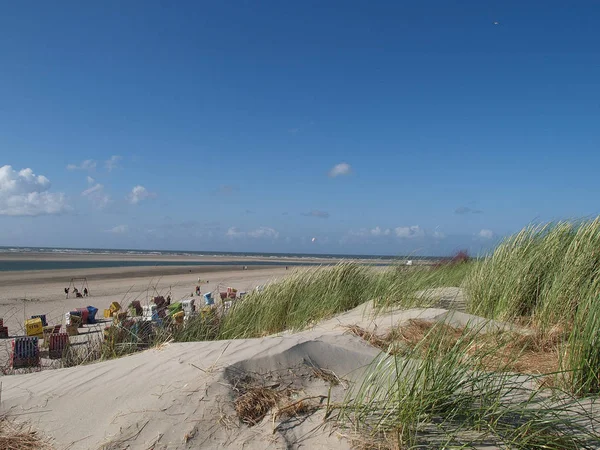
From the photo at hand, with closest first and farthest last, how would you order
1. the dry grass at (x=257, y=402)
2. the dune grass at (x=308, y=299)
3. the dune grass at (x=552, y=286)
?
1. the dry grass at (x=257, y=402)
2. the dune grass at (x=552, y=286)
3. the dune grass at (x=308, y=299)

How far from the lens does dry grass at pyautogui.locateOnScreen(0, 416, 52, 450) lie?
2.60 metres

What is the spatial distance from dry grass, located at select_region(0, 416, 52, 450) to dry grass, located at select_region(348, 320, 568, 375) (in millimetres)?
2331

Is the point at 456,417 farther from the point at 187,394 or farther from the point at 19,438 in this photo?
the point at 19,438

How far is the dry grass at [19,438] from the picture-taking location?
2600mm

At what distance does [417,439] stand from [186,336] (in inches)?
155

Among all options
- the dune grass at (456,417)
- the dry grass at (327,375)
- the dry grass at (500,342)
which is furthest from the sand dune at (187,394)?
the dry grass at (500,342)

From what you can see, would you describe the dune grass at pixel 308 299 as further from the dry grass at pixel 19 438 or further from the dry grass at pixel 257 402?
the dry grass at pixel 257 402

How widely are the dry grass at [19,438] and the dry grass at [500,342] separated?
233cm

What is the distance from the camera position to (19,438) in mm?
2686

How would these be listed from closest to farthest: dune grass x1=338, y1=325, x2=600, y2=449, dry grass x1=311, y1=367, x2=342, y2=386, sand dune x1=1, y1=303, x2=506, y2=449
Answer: dune grass x1=338, y1=325, x2=600, y2=449, sand dune x1=1, y1=303, x2=506, y2=449, dry grass x1=311, y1=367, x2=342, y2=386

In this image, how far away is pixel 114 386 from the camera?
10.3ft

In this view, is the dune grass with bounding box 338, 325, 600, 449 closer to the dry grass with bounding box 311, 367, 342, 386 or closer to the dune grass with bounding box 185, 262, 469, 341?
the dry grass with bounding box 311, 367, 342, 386

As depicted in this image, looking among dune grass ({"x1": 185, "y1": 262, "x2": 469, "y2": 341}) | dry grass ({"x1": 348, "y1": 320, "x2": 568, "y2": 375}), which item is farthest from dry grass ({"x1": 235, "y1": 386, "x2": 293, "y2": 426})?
dune grass ({"x1": 185, "y1": 262, "x2": 469, "y2": 341})

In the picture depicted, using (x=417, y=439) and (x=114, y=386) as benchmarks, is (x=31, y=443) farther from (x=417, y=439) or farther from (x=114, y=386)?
(x=417, y=439)
